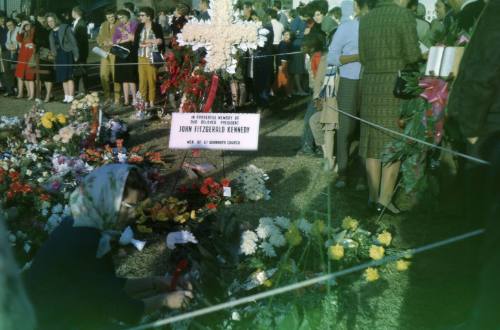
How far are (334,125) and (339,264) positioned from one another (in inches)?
126

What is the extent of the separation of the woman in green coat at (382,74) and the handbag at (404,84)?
87 millimetres

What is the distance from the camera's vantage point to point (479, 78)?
3168 millimetres

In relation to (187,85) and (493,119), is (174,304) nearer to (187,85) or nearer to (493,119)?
(493,119)

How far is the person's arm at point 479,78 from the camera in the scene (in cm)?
307

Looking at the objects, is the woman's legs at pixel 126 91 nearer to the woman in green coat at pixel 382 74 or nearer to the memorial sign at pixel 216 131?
the memorial sign at pixel 216 131

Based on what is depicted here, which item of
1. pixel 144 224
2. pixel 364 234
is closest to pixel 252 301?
pixel 364 234

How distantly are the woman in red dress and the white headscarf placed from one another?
37.9ft

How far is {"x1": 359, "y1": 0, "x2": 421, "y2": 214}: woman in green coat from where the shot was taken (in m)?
5.56

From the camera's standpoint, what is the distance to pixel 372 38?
5.67 metres

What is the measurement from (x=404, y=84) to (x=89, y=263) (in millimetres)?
3518

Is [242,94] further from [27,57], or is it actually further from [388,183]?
[388,183]

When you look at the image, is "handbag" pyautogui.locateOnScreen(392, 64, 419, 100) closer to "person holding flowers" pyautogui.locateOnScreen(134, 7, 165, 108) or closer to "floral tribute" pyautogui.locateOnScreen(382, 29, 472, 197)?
"floral tribute" pyautogui.locateOnScreen(382, 29, 472, 197)

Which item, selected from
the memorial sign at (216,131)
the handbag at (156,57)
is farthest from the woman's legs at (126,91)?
the memorial sign at (216,131)

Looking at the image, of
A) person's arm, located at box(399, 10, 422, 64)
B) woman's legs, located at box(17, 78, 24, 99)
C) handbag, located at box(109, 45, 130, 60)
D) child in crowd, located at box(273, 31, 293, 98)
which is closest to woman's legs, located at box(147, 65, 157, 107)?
handbag, located at box(109, 45, 130, 60)
